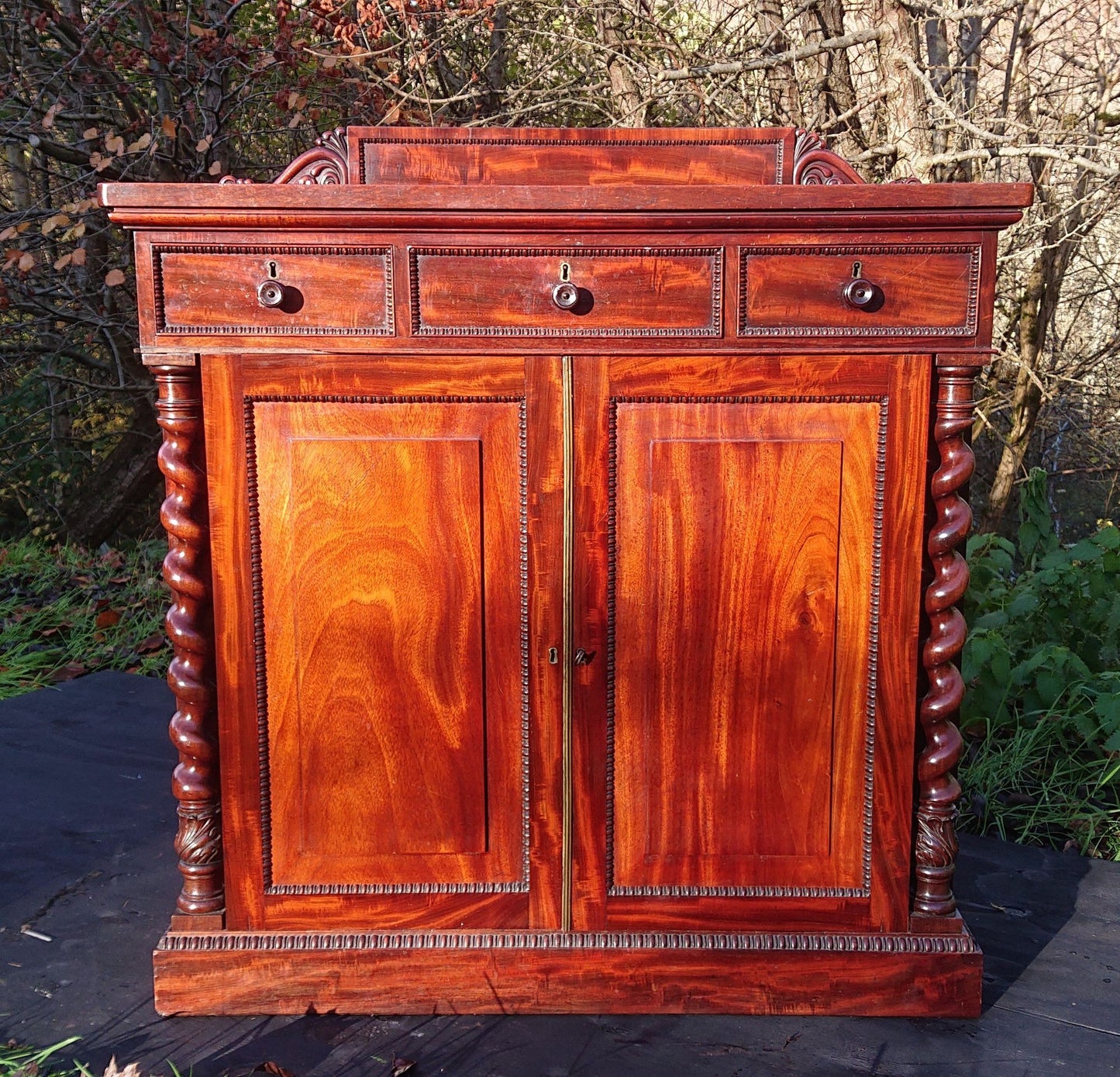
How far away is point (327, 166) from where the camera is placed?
202 cm

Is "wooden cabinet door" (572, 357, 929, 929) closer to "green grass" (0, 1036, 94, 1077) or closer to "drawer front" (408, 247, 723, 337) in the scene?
"drawer front" (408, 247, 723, 337)

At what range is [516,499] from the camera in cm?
197

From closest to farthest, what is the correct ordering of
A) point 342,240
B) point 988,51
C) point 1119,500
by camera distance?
point 342,240 < point 988,51 < point 1119,500

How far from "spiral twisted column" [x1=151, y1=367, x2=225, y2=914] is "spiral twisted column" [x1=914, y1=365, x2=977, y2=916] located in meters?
1.40

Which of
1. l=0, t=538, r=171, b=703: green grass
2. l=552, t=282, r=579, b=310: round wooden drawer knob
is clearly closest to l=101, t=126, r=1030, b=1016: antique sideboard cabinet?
l=552, t=282, r=579, b=310: round wooden drawer knob

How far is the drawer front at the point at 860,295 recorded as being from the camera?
1878mm

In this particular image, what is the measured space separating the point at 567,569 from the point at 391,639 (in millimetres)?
370

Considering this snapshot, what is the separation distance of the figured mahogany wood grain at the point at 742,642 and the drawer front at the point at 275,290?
1.73 feet

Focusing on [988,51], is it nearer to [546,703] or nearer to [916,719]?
[916,719]

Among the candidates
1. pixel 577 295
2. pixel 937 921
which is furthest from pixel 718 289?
pixel 937 921

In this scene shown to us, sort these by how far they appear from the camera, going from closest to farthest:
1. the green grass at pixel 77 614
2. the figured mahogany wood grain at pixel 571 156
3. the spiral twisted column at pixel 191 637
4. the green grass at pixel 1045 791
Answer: the spiral twisted column at pixel 191 637, the figured mahogany wood grain at pixel 571 156, the green grass at pixel 1045 791, the green grass at pixel 77 614

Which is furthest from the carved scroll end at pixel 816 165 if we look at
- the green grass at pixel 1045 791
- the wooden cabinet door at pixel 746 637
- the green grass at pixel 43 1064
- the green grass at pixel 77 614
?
the green grass at pixel 77 614

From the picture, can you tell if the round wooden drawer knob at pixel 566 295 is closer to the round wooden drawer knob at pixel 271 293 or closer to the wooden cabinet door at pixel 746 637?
the wooden cabinet door at pixel 746 637

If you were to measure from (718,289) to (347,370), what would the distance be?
71 cm
